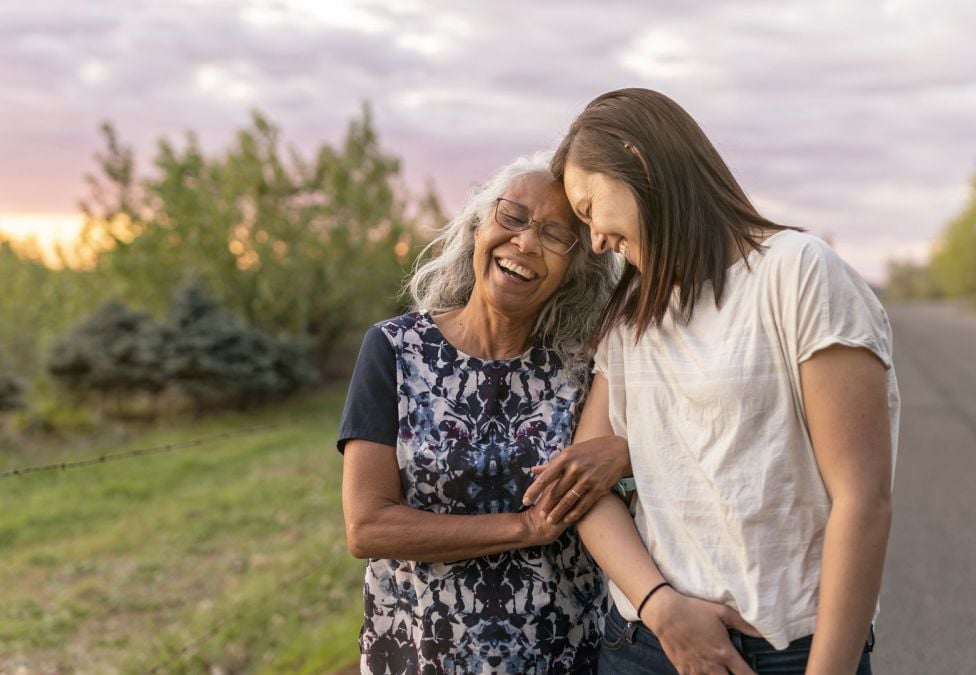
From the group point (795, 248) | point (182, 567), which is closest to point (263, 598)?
point (182, 567)

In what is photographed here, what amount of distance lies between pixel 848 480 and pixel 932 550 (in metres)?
5.70

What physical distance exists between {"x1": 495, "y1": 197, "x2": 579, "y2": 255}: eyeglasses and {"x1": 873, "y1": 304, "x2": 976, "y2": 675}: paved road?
3412mm

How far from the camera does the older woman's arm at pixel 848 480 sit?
1650 millimetres

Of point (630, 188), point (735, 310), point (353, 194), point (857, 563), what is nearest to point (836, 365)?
point (735, 310)

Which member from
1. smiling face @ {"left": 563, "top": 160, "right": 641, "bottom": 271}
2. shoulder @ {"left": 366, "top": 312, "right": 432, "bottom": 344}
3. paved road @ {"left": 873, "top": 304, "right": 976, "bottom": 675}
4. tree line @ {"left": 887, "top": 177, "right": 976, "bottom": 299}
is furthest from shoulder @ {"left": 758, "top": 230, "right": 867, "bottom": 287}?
tree line @ {"left": 887, "top": 177, "right": 976, "bottom": 299}

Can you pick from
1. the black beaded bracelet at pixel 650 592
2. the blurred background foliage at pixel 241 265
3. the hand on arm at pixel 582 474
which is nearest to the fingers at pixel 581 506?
the hand on arm at pixel 582 474

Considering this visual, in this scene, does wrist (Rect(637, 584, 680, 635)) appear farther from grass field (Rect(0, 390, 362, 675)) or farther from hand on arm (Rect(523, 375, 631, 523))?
grass field (Rect(0, 390, 362, 675))

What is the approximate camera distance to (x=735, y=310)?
5.79 feet

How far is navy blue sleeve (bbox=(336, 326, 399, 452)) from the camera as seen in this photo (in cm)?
226

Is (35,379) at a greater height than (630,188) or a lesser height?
lesser

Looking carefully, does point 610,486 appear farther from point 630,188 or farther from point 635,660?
point 630,188

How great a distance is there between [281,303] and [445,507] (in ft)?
64.5

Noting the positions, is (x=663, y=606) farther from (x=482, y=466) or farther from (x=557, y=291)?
(x=557, y=291)

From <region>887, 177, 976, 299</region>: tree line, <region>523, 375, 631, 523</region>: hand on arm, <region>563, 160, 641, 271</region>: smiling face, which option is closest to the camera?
<region>563, 160, 641, 271</region>: smiling face
